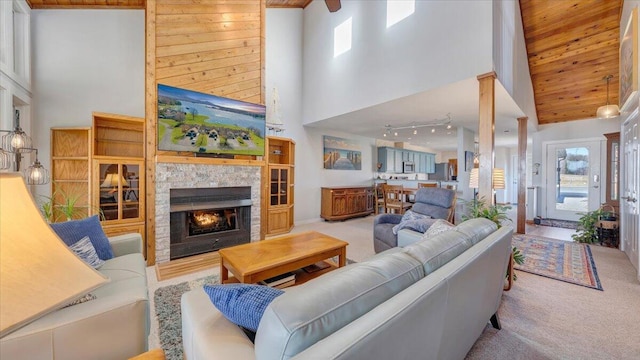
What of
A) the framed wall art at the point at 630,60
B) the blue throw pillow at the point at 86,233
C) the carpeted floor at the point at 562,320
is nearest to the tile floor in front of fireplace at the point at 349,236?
the carpeted floor at the point at 562,320

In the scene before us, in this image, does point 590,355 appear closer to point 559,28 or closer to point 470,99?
point 470,99

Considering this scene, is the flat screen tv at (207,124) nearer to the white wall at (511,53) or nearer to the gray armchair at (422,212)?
the gray armchair at (422,212)

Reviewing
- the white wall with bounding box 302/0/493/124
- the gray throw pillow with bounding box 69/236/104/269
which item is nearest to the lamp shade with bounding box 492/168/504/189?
the white wall with bounding box 302/0/493/124

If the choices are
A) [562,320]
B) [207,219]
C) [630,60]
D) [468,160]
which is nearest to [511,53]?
[630,60]

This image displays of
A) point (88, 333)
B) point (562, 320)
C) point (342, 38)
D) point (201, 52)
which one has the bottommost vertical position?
point (562, 320)

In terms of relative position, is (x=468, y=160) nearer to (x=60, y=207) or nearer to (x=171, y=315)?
(x=171, y=315)

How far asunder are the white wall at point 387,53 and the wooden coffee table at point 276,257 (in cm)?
264

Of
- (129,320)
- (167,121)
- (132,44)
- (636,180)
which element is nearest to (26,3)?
(132,44)

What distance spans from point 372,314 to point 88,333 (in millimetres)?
1421

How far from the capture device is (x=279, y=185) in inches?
206

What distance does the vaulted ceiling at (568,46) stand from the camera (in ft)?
13.0

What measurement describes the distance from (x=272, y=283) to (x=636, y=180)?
15.0 feet

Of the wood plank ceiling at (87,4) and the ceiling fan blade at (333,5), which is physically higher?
the ceiling fan blade at (333,5)

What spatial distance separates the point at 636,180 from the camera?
3.15 meters
